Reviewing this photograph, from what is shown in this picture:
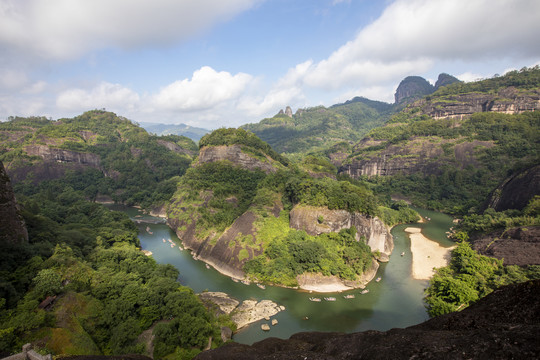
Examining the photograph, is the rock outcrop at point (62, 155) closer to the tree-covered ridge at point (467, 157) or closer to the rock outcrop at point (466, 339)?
the tree-covered ridge at point (467, 157)

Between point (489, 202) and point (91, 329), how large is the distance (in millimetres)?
66617

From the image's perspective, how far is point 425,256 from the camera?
42.5 metres

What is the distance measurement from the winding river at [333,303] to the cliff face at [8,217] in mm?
18446

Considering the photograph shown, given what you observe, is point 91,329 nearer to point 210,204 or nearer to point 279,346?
point 279,346

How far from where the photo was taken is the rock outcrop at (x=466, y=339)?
4.93 m

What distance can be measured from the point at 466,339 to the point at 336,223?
109 feet

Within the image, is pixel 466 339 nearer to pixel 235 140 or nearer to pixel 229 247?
pixel 229 247

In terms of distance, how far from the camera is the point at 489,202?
52.0 m

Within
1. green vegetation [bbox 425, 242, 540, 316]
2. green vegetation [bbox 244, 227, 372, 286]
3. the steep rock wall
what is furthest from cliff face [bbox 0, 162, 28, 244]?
green vegetation [bbox 425, 242, 540, 316]

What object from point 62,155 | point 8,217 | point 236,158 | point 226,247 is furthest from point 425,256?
point 62,155

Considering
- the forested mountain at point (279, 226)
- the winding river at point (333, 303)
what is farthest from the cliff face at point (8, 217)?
the forested mountain at point (279, 226)

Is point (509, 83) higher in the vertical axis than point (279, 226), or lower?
higher

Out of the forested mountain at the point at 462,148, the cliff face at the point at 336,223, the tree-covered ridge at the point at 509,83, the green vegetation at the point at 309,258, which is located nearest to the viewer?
the green vegetation at the point at 309,258

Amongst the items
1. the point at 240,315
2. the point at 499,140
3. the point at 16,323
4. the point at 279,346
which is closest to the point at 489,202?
the point at 499,140
